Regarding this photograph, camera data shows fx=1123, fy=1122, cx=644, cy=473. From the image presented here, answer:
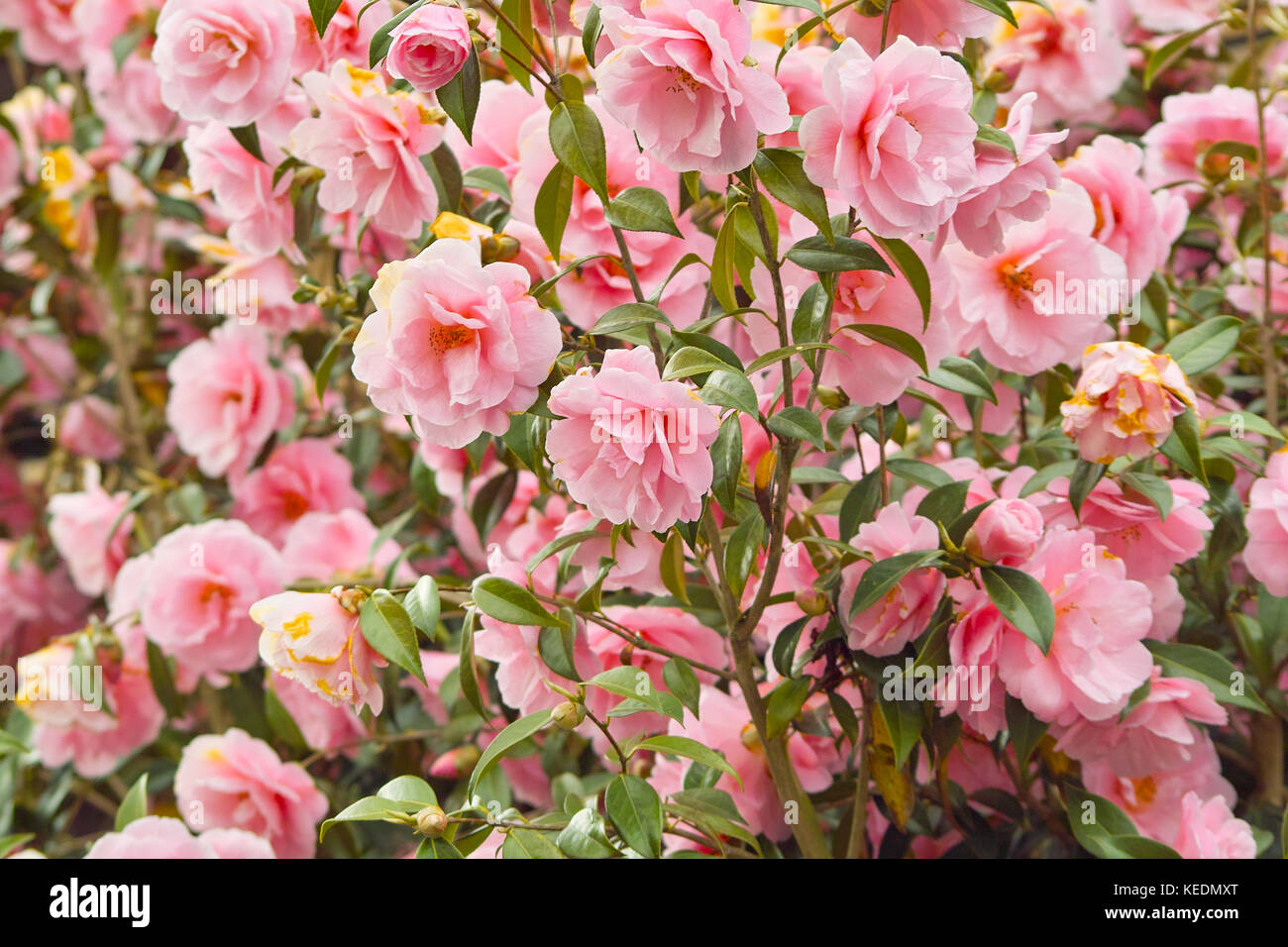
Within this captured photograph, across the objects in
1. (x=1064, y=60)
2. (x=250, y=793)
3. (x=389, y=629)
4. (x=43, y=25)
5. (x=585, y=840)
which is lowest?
(x=250, y=793)

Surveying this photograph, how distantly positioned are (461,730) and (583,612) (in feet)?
1.07

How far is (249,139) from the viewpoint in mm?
799

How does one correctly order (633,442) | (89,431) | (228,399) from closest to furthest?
(633,442), (228,399), (89,431)

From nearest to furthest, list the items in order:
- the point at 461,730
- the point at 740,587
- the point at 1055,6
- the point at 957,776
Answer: the point at 740,587 < the point at 957,776 < the point at 461,730 < the point at 1055,6

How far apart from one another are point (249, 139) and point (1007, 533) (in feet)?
1.91

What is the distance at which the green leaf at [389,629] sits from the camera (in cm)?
61

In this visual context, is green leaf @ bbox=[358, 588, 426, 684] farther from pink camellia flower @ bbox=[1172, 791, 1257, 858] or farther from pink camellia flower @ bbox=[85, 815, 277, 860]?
pink camellia flower @ bbox=[1172, 791, 1257, 858]

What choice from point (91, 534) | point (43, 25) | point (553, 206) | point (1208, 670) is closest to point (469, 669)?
point (553, 206)

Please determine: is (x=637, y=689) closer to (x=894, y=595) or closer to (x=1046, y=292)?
(x=894, y=595)

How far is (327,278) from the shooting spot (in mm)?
1163

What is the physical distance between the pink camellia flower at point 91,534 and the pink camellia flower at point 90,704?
0.51ft

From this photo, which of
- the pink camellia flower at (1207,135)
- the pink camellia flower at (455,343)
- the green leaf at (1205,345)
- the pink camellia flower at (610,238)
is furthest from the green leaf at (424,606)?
the pink camellia flower at (1207,135)
